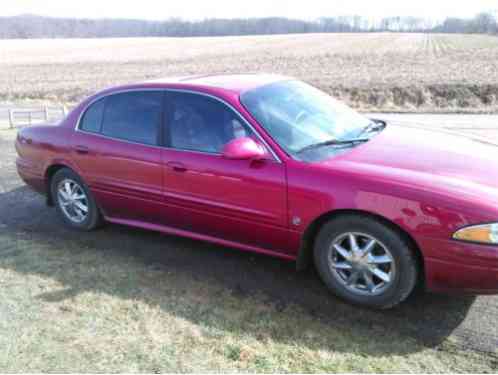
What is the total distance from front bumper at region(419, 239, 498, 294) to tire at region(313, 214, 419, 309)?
0.44 feet

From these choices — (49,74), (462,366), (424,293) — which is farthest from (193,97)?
(49,74)

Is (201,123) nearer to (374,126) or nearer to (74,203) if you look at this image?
(374,126)

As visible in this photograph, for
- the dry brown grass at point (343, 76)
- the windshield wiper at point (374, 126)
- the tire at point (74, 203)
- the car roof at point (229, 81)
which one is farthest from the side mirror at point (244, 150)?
the dry brown grass at point (343, 76)

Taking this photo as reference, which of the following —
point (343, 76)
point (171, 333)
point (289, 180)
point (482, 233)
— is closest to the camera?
point (482, 233)

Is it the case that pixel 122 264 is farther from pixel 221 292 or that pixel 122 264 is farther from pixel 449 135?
pixel 449 135

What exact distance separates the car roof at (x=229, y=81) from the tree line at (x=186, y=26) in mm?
103940

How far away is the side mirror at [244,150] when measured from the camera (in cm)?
360

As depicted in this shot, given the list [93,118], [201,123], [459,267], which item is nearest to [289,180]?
[201,123]

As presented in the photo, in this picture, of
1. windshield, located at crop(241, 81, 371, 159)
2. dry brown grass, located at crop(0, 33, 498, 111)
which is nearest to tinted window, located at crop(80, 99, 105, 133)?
windshield, located at crop(241, 81, 371, 159)

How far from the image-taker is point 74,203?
5117mm

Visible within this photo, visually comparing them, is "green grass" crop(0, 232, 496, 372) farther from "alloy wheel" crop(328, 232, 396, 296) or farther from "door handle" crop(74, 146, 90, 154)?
"door handle" crop(74, 146, 90, 154)

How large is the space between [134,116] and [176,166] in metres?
0.76

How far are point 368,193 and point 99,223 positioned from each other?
2.94 m

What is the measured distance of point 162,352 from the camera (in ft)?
9.93
